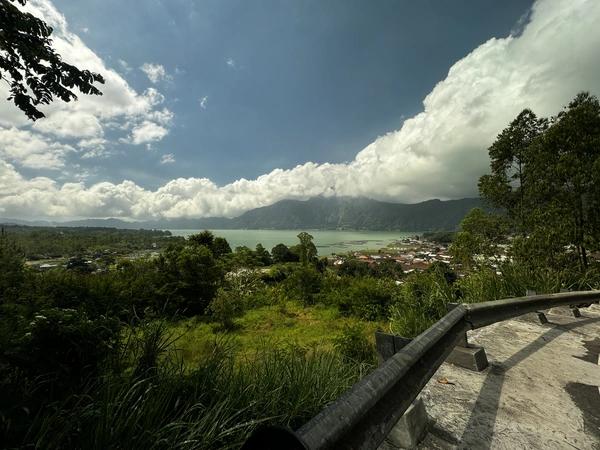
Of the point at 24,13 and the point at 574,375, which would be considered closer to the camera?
the point at 574,375

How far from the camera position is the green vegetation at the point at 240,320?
60.4 inches

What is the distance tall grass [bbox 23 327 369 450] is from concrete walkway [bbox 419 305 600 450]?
814mm

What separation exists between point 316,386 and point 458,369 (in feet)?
3.76

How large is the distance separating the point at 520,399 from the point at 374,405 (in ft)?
5.21

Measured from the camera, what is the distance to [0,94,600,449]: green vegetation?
5.04 ft

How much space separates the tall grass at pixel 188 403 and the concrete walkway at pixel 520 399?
814 mm

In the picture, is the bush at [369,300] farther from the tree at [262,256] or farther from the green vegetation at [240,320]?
the tree at [262,256]

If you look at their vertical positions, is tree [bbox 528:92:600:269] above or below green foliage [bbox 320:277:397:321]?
above

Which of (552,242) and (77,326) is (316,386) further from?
(552,242)

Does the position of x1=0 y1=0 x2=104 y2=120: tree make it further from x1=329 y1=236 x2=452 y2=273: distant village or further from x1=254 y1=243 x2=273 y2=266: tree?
x1=254 y1=243 x2=273 y2=266: tree

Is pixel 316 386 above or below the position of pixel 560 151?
below

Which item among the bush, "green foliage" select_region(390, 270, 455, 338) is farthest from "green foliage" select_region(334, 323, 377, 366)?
the bush

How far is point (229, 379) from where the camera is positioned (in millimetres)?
2041

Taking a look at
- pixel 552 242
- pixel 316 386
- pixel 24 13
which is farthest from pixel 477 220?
pixel 24 13
